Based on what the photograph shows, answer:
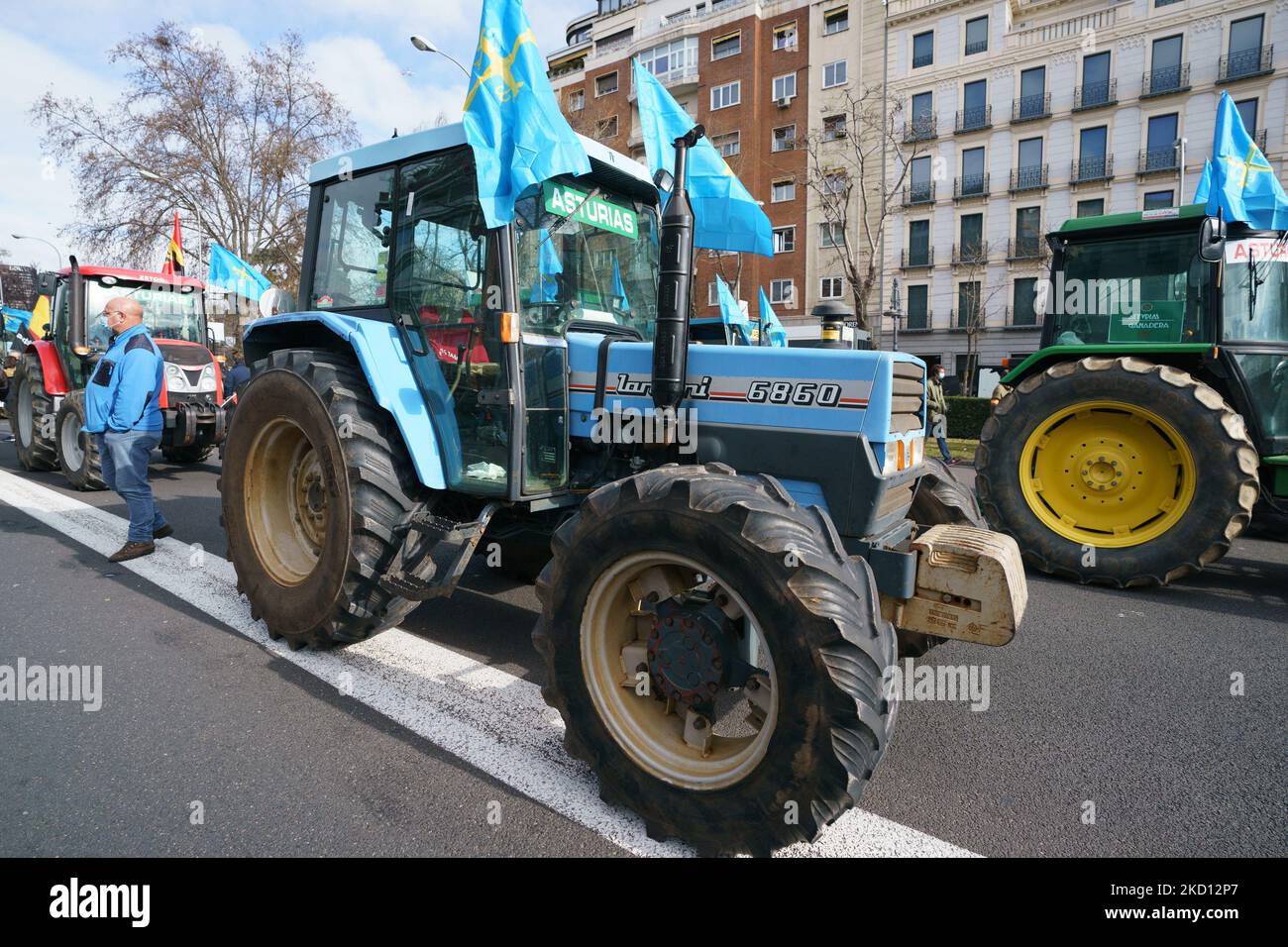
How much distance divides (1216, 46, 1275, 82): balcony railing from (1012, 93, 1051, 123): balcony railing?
216 inches

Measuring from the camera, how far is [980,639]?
8.12ft

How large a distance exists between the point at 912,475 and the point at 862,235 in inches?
1235

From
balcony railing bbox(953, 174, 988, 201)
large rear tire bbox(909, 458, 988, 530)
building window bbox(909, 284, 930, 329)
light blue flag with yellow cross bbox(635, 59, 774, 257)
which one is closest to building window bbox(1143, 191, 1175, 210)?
balcony railing bbox(953, 174, 988, 201)

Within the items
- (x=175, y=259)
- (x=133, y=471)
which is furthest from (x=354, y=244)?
(x=175, y=259)

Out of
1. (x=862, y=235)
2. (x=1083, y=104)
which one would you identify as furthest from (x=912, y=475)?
(x=1083, y=104)

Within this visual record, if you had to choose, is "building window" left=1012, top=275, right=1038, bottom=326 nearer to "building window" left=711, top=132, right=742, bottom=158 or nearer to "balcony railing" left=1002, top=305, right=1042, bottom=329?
"balcony railing" left=1002, top=305, right=1042, bottom=329

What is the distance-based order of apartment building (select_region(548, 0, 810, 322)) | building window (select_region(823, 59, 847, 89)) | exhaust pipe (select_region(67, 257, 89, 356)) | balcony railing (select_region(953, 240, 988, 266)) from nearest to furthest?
exhaust pipe (select_region(67, 257, 89, 356)), balcony railing (select_region(953, 240, 988, 266)), building window (select_region(823, 59, 847, 89)), apartment building (select_region(548, 0, 810, 322))

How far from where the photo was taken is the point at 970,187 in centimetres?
3098

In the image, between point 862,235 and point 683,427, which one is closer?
point 683,427

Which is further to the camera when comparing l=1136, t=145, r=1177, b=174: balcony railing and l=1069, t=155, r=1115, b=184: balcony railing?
l=1069, t=155, r=1115, b=184: balcony railing

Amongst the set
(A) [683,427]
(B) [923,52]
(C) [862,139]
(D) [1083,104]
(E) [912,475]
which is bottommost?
(E) [912,475]

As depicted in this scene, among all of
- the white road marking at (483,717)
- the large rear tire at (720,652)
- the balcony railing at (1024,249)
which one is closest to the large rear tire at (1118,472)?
the white road marking at (483,717)

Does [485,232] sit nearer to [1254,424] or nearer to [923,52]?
[1254,424]

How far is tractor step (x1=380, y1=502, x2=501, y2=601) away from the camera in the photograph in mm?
3152
